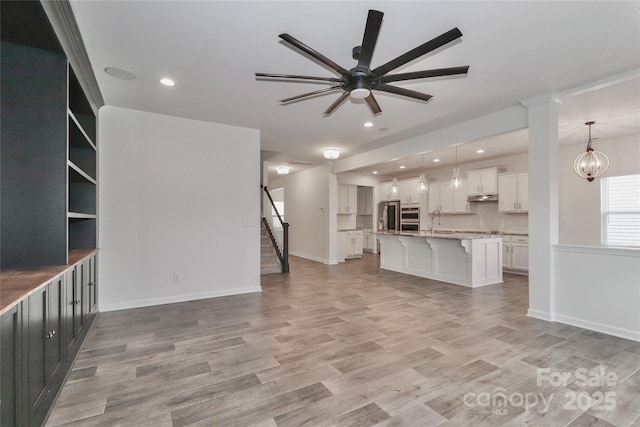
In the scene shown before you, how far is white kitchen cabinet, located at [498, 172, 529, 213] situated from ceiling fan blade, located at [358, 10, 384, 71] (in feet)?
19.8

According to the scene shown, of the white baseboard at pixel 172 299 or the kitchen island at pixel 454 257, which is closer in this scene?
the white baseboard at pixel 172 299

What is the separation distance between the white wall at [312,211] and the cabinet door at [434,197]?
2.86 metres

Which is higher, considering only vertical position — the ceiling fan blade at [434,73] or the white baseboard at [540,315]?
the ceiling fan blade at [434,73]

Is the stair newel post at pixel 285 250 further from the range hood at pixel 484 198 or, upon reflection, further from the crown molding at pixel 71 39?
the range hood at pixel 484 198

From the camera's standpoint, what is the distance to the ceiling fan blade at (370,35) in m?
1.74

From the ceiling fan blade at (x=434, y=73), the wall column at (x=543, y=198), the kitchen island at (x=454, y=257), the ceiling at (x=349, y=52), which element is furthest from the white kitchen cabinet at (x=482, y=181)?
the ceiling fan blade at (x=434, y=73)

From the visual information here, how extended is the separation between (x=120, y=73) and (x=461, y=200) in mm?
7618

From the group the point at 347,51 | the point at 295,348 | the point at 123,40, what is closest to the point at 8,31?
the point at 123,40

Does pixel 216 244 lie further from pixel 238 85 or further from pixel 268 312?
pixel 238 85

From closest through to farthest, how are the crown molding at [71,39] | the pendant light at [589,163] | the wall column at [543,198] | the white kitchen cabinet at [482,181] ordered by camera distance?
the crown molding at [71,39], the wall column at [543,198], the pendant light at [589,163], the white kitchen cabinet at [482,181]

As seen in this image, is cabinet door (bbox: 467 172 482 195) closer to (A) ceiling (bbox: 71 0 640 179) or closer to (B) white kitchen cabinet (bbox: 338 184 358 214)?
(A) ceiling (bbox: 71 0 640 179)

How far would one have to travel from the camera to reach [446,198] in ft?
27.3

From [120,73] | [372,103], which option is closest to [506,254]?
[372,103]

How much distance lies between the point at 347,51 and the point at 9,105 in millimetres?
2628
